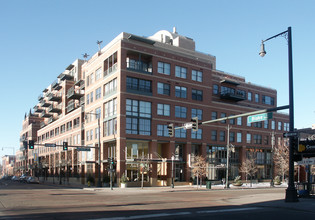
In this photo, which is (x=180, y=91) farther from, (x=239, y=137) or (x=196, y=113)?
(x=239, y=137)

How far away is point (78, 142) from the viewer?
68.2 metres

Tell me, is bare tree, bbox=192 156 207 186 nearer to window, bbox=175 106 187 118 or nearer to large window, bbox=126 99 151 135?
window, bbox=175 106 187 118

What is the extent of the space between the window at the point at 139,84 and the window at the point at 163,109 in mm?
2970

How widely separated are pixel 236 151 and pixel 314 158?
43.4 m

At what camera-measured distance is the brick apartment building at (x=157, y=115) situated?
50969mm

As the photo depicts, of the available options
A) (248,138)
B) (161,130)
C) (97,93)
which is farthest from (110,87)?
(248,138)

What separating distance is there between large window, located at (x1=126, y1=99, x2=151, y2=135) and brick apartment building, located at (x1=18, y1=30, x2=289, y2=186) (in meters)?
0.15

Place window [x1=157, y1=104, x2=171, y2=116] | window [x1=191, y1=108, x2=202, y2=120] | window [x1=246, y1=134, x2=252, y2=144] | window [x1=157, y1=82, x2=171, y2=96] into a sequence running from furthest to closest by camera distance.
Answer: window [x1=246, y1=134, x2=252, y2=144], window [x1=191, y1=108, x2=202, y2=120], window [x1=157, y1=82, x2=171, y2=96], window [x1=157, y1=104, x2=171, y2=116]

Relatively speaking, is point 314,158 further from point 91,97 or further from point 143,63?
point 91,97

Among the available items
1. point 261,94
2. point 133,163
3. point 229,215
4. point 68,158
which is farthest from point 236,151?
point 229,215

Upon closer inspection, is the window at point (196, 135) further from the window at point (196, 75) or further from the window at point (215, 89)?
the window at point (215, 89)

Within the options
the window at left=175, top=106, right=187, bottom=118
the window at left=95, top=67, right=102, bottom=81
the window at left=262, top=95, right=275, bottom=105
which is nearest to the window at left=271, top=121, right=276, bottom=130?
the window at left=262, top=95, right=275, bottom=105

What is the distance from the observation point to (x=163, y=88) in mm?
54406

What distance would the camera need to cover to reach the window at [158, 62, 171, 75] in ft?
178
